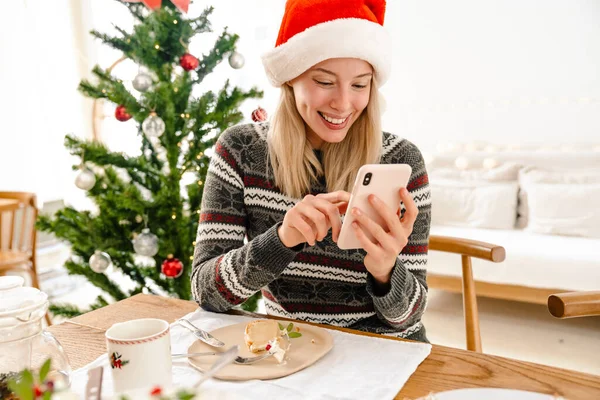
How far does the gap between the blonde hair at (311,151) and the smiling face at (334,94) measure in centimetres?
6

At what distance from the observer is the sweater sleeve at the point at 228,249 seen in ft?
3.20

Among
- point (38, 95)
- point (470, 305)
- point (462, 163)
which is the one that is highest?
point (38, 95)

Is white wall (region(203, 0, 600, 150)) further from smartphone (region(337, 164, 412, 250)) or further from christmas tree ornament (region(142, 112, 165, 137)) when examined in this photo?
smartphone (region(337, 164, 412, 250))

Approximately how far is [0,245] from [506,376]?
3588 mm

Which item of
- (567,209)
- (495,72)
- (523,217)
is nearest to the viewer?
(567,209)

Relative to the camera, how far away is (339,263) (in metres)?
1.17

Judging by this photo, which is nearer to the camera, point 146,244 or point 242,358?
point 242,358

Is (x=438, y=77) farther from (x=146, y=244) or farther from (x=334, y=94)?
(x=334, y=94)

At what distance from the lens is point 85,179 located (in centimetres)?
186

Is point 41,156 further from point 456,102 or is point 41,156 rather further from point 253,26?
point 456,102

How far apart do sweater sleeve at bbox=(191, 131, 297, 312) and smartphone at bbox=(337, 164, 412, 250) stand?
17 cm

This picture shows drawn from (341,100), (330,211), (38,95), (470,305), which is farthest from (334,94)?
(38,95)

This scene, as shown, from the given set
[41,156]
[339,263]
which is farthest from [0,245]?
[339,263]

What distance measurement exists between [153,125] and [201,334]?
3.93 feet
